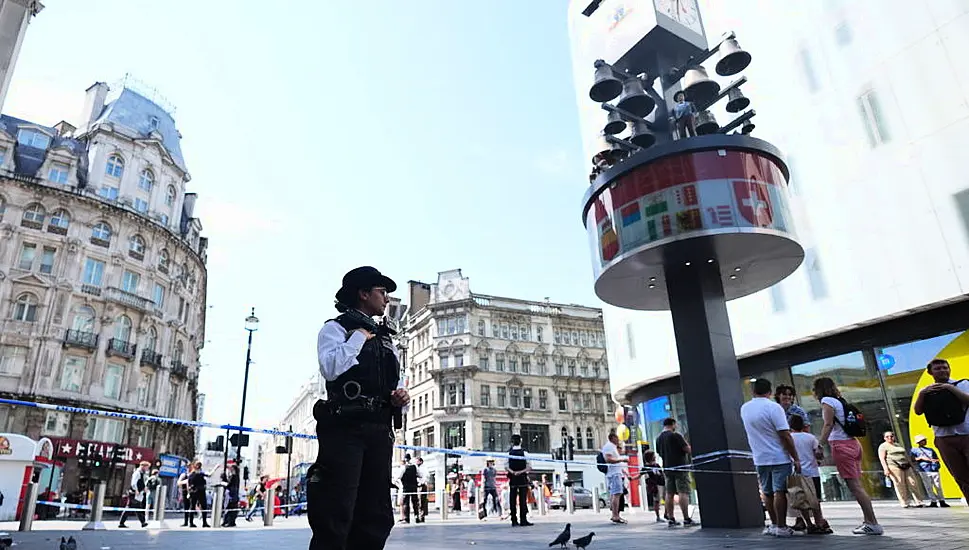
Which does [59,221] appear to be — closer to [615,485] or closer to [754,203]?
[615,485]

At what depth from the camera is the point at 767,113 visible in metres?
19.3

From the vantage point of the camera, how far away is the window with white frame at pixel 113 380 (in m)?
36.8

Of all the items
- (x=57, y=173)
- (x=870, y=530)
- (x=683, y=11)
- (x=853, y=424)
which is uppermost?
(x=57, y=173)

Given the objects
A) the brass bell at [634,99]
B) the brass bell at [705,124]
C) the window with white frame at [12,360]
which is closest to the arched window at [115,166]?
the window with white frame at [12,360]

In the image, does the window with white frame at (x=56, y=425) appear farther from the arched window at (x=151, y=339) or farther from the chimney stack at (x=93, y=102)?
the chimney stack at (x=93, y=102)

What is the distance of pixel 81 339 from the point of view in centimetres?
3619

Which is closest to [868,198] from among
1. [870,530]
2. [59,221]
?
[870,530]

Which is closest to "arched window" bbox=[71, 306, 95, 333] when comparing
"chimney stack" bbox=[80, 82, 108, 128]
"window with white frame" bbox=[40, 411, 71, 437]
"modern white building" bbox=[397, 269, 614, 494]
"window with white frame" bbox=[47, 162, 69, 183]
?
"window with white frame" bbox=[40, 411, 71, 437]

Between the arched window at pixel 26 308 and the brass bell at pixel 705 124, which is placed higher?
the arched window at pixel 26 308

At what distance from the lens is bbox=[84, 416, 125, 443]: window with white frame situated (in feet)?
115

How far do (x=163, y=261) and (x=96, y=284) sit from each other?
5.50 meters

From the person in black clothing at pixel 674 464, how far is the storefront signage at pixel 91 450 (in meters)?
33.1

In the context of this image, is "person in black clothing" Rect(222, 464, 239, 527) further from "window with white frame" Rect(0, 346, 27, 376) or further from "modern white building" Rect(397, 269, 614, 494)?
"modern white building" Rect(397, 269, 614, 494)

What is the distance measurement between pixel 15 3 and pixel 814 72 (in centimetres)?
1951
